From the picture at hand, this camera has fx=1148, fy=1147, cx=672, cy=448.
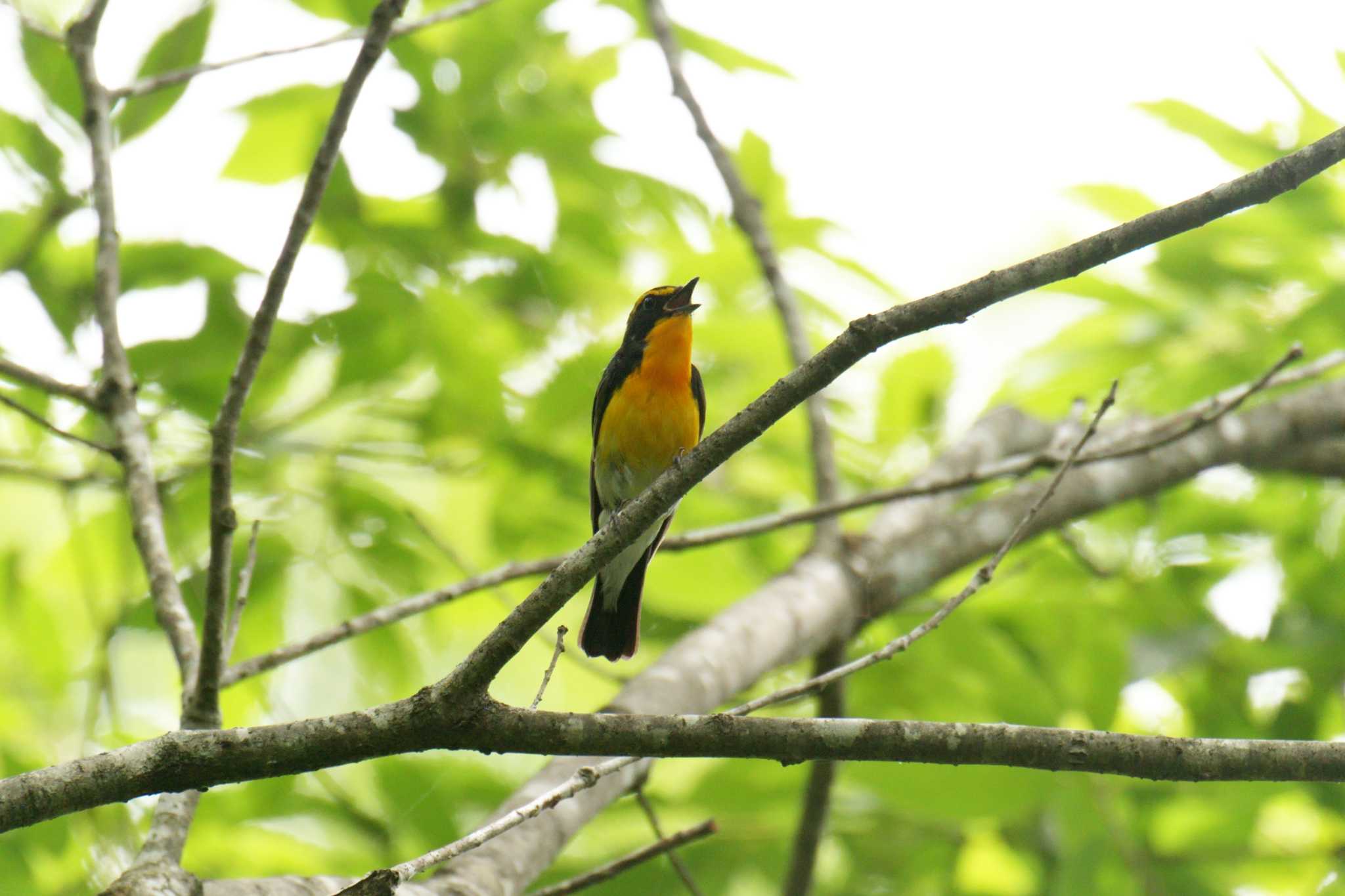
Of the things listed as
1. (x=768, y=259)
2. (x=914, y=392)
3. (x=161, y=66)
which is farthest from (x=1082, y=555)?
(x=161, y=66)

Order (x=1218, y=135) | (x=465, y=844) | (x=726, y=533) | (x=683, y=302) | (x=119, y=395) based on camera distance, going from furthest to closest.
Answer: (x=683, y=302)
(x=1218, y=135)
(x=726, y=533)
(x=119, y=395)
(x=465, y=844)

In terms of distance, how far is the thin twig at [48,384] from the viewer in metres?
3.64

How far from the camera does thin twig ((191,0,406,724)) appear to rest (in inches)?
123

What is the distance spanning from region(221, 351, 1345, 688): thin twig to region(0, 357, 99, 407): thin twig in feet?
3.37

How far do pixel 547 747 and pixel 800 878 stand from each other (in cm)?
243

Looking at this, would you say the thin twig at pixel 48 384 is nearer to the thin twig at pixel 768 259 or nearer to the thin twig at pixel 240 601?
the thin twig at pixel 240 601

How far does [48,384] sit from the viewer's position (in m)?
3.71

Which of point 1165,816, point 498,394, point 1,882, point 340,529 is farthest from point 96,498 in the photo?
point 1165,816

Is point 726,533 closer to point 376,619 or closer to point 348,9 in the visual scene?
point 376,619

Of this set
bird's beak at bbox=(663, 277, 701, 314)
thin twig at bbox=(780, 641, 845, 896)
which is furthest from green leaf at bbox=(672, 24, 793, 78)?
thin twig at bbox=(780, 641, 845, 896)

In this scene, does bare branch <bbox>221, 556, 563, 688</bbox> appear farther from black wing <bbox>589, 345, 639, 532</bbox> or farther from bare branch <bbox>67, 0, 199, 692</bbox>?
black wing <bbox>589, 345, 639, 532</bbox>

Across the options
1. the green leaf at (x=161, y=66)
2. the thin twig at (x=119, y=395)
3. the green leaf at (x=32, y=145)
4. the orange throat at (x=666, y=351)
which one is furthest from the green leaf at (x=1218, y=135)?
the green leaf at (x=32, y=145)

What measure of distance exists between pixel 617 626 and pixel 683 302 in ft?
5.31

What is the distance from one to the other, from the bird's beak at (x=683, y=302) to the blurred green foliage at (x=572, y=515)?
0.65 ft
